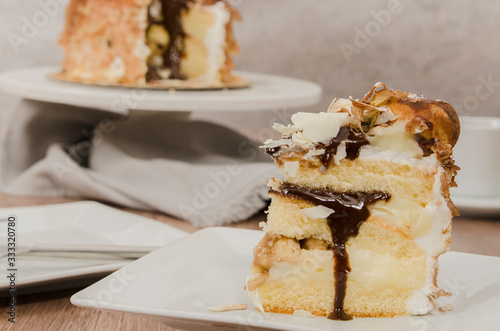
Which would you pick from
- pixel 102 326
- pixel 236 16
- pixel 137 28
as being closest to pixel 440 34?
pixel 236 16

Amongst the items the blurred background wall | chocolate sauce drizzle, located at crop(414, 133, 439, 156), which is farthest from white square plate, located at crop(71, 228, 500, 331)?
the blurred background wall

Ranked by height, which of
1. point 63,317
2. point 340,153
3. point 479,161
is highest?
point 340,153

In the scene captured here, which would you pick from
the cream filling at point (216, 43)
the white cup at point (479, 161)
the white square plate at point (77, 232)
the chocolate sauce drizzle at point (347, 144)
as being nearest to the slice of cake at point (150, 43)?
the cream filling at point (216, 43)

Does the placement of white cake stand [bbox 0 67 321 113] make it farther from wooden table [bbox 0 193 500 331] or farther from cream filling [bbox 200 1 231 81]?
wooden table [bbox 0 193 500 331]

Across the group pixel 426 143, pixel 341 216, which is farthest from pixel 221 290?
pixel 426 143

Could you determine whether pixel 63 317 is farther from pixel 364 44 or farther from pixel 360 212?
pixel 364 44

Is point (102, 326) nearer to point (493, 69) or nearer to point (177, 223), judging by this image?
point (177, 223)
